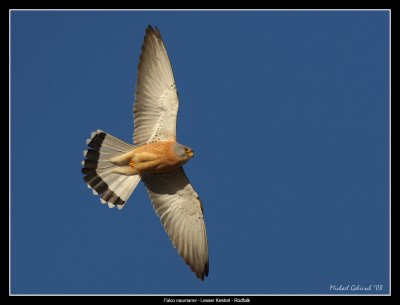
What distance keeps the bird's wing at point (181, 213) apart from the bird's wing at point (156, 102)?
69 cm

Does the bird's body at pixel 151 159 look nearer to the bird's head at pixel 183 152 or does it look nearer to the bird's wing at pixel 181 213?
the bird's head at pixel 183 152

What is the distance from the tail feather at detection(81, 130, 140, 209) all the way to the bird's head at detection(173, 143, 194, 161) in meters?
0.82

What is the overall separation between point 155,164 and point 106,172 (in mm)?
932

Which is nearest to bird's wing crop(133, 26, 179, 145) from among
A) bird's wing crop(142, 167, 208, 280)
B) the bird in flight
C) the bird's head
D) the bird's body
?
the bird in flight

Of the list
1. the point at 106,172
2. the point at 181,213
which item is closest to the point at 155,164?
the point at 106,172

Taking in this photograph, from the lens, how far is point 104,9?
402 inches

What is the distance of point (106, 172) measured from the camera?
10.7m

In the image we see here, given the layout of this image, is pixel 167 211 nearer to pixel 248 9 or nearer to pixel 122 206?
pixel 122 206

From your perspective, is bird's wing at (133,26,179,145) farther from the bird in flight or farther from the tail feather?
the tail feather

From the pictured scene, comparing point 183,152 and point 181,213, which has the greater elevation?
point 183,152

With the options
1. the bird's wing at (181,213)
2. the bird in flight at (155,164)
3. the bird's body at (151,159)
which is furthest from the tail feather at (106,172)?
the bird's wing at (181,213)

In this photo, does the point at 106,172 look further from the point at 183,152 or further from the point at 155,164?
the point at 183,152
